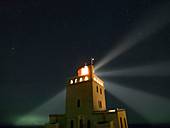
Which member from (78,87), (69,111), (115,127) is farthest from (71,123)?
(115,127)

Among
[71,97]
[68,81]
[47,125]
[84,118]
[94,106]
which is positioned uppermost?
[68,81]

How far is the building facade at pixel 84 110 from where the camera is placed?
60.5ft

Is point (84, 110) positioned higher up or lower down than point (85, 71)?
lower down

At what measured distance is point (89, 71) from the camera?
2408 cm

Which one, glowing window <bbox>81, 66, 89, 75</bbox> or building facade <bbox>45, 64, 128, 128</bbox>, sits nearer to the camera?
building facade <bbox>45, 64, 128, 128</bbox>

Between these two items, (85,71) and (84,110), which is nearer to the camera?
(84,110)

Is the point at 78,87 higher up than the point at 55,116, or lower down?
higher up

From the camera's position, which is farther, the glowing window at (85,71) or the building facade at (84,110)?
the glowing window at (85,71)

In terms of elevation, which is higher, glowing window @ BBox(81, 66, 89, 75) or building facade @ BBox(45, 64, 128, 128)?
glowing window @ BBox(81, 66, 89, 75)

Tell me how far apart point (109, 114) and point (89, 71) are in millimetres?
9494

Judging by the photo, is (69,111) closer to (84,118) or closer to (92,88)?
(84,118)

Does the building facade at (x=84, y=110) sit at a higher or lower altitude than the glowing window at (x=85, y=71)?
lower

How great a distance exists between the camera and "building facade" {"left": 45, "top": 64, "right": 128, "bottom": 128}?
18438 millimetres

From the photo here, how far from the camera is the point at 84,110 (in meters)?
20.8
